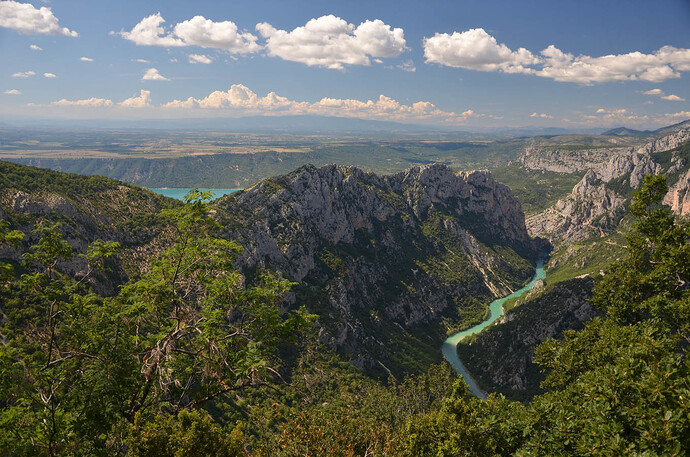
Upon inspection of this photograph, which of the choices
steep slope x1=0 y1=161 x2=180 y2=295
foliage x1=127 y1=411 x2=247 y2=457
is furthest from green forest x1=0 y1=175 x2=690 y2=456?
steep slope x1=0 y1=161 x2=180 y2=295

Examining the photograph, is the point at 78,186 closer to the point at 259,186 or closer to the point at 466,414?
the point at 259,186

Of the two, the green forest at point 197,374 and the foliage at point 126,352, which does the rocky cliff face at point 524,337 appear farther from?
the foliage at point 126,352

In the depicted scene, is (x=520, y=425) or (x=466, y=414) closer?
(x=520, y=425)

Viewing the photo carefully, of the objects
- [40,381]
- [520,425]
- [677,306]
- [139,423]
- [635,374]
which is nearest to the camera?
[40,381]

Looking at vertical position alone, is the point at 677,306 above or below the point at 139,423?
above

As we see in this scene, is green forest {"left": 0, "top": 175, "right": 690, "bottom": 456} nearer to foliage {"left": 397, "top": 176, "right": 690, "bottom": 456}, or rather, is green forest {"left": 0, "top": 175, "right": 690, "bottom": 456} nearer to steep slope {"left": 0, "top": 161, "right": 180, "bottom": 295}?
foliage {"left": 397, "top": 176, "right": 690, "bottom": 456}

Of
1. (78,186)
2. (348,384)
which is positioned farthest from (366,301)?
(78,186)

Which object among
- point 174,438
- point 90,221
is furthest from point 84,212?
point 174,438

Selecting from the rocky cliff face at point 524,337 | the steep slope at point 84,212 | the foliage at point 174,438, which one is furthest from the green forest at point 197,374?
the rocky cliff face at point 524,337
